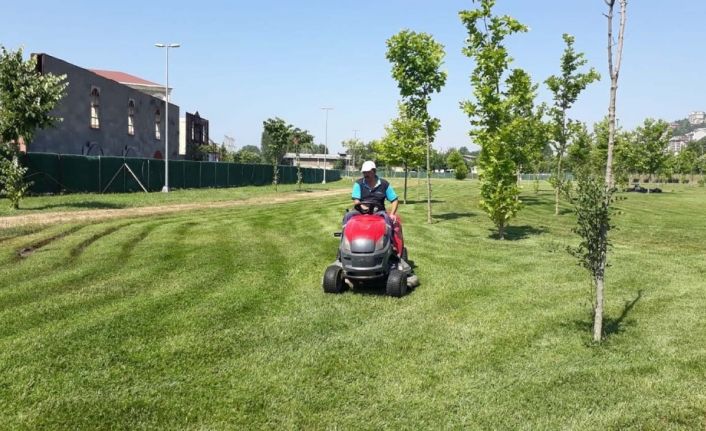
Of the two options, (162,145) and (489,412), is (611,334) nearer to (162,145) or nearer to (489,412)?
(489,412)

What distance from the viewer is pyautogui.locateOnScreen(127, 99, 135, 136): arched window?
40.4 meters

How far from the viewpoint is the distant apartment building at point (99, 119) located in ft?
99.8

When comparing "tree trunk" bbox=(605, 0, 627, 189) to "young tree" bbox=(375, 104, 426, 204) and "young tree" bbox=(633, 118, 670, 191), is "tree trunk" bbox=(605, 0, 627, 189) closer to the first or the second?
"young tree" bbox=(375, 104, 426, 204)

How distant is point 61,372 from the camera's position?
490 centimetres

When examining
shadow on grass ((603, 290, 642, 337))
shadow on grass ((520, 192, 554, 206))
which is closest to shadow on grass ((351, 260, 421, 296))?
shadow on grass ((603, 290, 642, 337))

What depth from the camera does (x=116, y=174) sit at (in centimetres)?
3197

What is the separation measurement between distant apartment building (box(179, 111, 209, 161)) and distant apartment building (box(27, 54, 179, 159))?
22.1 meters

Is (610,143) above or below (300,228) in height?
above

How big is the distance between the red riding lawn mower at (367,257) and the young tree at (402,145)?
1962 cm

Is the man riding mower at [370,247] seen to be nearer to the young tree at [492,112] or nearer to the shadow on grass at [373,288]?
the shadow on grass at [373,288]

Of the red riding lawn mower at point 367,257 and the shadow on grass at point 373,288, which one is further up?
the red riding lawn mower at point 367,257

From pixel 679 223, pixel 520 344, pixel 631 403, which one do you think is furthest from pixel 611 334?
pixel 679 223

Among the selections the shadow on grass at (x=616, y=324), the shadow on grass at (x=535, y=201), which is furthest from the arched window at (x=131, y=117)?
the shadow on grass at (x=616, y=324)

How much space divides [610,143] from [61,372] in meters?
6.16
